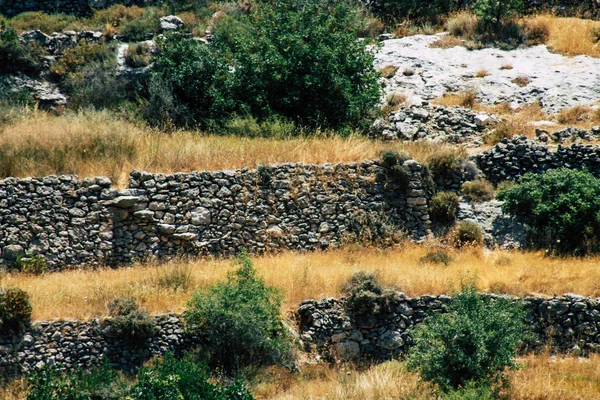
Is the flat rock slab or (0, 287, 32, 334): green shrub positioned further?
the flat rock slab

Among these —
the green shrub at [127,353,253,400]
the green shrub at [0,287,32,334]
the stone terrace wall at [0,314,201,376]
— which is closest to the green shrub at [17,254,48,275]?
the green shrub at [0,287,32,334]

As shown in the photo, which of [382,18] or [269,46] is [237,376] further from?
[382,18]

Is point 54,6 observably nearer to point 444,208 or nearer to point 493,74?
point 493,74

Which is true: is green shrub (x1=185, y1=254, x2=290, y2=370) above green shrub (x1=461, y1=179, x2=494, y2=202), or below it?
below

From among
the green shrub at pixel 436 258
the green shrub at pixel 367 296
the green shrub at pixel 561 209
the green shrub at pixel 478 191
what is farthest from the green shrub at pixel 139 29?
the green shrub at pixel 367 296

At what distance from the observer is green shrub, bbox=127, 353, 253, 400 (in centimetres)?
1380

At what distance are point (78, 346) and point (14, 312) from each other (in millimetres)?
1566

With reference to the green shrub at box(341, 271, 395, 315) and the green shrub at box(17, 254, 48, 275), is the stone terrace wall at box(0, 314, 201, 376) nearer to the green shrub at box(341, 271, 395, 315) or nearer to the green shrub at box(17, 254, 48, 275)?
the green shrub at box(17, 254, 48, 275)

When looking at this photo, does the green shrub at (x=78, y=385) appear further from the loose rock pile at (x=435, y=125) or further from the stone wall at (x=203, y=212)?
the loose rock pile at (x=435, y=125)

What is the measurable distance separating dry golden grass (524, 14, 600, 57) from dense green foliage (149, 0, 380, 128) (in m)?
9.37

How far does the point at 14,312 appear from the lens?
16.1m

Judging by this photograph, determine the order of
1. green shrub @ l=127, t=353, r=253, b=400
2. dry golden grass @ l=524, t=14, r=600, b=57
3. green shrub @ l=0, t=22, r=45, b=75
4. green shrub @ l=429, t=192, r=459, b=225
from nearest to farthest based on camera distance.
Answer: green shrub @ l=127, t=353, r=253, b=400 < green shrub @ l=429, t=192, r=459, b=225 < green shrub @ l=0, t=22, r=45, b=75 < dry golden grass @ l=524, t=14, r=600, b=57

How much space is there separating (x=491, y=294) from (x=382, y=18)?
22.0 meters

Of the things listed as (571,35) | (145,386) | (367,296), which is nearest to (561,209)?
(367,296)
